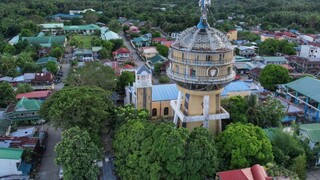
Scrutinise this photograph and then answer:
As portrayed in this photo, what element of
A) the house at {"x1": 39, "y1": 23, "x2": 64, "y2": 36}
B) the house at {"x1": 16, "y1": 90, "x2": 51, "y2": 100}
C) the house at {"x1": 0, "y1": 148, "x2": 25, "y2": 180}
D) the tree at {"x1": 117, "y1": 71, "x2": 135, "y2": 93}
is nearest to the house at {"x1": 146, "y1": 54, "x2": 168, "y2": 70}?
the tree at {"x1": 117, "y1": 71, "x2": 135, "y2": 93}

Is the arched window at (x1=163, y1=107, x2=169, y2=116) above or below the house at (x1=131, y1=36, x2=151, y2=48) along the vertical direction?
below

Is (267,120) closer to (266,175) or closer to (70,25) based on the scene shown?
(266,175)

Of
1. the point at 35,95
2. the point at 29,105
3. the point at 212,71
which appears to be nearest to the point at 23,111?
the point at 29,105

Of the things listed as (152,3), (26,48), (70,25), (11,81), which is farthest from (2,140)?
(152,3)

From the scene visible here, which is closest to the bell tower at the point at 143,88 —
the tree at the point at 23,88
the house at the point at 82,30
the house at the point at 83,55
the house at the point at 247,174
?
the house at the point at 247,174

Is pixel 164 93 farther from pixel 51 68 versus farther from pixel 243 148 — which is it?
pixel 51 68

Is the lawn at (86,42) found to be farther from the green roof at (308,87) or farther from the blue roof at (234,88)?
the green roof at (308,87)

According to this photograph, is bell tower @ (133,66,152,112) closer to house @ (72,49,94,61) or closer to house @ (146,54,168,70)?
house @ (146,54,168,70)
